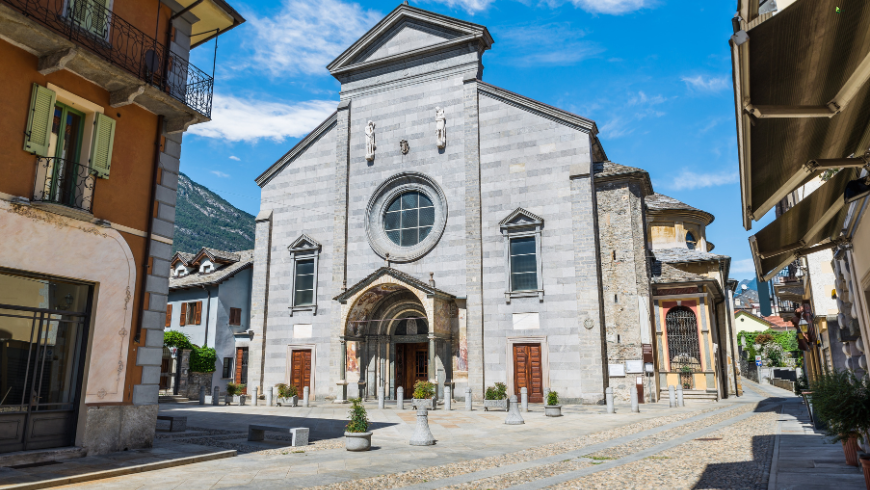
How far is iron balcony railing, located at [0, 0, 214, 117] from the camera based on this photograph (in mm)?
10570

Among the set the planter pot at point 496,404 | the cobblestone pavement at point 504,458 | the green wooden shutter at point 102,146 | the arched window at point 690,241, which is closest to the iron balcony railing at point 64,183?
the green wooden shutter at point 102,146

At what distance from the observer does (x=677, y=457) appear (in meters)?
11.3

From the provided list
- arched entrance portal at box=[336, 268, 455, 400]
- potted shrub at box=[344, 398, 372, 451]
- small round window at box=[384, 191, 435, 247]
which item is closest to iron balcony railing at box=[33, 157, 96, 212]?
potted shrub at box=[344, 398, 372, 451]

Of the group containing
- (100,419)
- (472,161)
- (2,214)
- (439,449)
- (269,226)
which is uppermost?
(472,161)

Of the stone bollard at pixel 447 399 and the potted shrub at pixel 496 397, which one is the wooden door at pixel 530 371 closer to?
the potted shrub at pixel 496 397

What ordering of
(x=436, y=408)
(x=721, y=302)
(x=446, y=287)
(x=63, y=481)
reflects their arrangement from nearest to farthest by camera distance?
(x=63, y=481) → (x=436, y=408) → (x=446, y=287) → (x=721, y=302)

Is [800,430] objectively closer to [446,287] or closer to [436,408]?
[436,408]

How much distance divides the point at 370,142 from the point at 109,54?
1837cm

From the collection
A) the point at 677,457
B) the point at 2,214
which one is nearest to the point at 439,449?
the point at 677,457

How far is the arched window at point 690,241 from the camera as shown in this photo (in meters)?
37.2

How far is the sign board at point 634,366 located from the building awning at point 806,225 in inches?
623

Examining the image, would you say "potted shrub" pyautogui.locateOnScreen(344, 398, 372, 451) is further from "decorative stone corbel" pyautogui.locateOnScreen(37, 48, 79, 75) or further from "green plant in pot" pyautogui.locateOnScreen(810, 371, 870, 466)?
"decorative stone corbel" pyautogui.locateOnScreen(37, 48, 79, 75)

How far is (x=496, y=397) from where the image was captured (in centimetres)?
2375

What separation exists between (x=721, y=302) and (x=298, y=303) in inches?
1011
